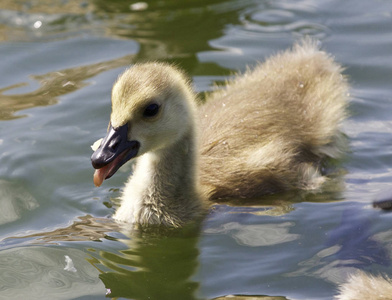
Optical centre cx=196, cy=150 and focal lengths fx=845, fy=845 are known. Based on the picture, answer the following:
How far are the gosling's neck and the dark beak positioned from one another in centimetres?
33

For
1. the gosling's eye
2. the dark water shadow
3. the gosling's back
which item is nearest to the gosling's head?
the gosling's eye

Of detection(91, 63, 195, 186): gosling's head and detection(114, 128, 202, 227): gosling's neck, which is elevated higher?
detection(91, 63, 195, 186): gosling's head

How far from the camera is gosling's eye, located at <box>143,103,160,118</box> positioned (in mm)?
Result: 5059

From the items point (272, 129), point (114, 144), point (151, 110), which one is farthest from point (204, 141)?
point (114, 144)

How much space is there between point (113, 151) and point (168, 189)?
57cm

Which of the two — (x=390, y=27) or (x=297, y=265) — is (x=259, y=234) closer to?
(x=297, y=265)

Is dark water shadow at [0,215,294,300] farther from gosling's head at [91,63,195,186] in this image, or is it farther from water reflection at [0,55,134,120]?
water reflection at [0,55,134,120]

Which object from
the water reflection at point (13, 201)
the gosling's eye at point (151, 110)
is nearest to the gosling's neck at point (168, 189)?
the gosling's eye at point (151, 110)

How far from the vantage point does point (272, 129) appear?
560 centimetres

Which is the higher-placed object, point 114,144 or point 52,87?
point 114,144

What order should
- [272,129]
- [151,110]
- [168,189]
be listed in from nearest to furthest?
[151,110], [168,189], [272,129]

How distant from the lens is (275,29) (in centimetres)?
829

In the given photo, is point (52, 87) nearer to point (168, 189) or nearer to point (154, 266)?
point (168, 189)

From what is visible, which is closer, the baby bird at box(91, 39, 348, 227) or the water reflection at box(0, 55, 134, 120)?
the baby bird at box(91, 39, 348, 227)
